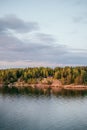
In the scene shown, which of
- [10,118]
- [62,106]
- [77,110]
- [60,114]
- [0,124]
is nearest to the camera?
[0,124]

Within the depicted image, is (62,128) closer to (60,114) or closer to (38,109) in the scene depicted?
(60,114)

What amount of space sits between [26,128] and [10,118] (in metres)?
14.0

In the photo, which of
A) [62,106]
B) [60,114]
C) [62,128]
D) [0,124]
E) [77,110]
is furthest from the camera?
[62,106]

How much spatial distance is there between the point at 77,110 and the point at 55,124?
27.7 meters

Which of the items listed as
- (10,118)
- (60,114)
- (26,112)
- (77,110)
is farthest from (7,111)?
(77,110)

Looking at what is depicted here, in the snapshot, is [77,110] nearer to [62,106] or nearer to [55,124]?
[62,106]

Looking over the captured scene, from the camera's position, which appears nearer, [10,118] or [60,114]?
[10,118]

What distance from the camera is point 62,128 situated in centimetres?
7562

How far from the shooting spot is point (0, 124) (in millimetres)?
80625

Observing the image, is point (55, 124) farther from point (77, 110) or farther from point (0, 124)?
point (77, 110)

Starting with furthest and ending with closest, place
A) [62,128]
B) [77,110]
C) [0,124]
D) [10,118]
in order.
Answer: [77,110] → [10,118] → [0,124] → [62,128]

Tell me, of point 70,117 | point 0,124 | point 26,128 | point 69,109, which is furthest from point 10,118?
point 69,109

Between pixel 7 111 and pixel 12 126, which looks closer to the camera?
pixel 12 126

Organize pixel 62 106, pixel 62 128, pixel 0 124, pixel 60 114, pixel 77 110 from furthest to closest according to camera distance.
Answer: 1. pixel 62 106
2. pixel 77 110
3. pixel 60 114
4. pixel 0 124
5. pixel 62 128
